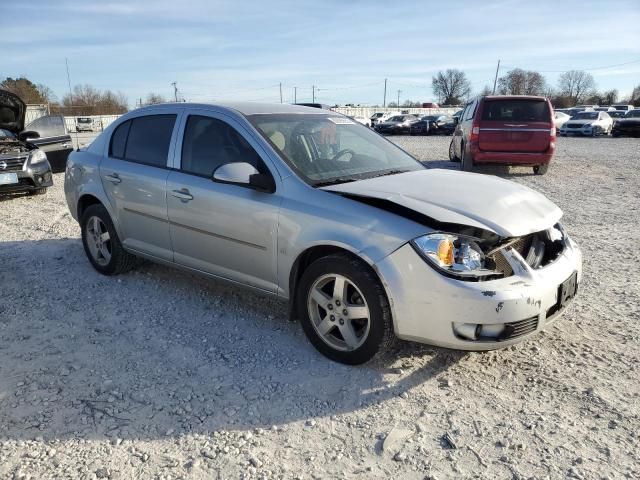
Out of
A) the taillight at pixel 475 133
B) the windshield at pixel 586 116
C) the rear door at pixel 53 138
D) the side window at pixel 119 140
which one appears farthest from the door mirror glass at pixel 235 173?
the windshield at pixel 586 116

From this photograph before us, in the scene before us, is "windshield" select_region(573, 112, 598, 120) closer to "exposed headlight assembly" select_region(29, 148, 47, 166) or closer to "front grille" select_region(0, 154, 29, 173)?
"exposed headlight assembly" select_region(29, 148, 47, 166)

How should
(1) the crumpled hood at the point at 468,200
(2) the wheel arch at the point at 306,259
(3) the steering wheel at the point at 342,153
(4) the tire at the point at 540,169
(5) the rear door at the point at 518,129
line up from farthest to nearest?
(4) the tire at the point at 540,169 < (5) the rear door at the point at 518,129 < (3) the steering wheel at the point at 342,153 < (2) the wheel arch at the point at 306,259 < (1) the crumpled hood at the point at 468,200

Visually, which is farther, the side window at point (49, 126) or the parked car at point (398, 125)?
the parked car at point (398, 125)

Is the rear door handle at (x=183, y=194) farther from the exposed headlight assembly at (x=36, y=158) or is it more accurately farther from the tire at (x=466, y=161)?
the tire at (x=466, y=161)

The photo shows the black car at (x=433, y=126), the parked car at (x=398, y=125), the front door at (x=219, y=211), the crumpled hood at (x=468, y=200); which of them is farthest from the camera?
the parked car at (x=398, y=125)

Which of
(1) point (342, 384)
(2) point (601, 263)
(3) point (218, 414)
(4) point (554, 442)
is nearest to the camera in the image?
(4) point (554, 442)

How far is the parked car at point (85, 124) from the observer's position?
39963 mm

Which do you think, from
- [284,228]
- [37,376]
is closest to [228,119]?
[284,228]

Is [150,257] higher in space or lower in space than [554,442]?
higher

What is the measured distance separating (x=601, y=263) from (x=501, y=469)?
12.0ft

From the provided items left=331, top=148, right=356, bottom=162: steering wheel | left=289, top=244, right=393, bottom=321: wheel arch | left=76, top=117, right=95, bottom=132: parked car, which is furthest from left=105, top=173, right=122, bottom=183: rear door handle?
left=76, top=117, right=95, bottom=132: parked car

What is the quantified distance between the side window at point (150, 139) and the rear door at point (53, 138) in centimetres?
752

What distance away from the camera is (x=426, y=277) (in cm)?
291

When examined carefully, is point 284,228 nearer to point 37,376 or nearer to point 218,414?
point 218,414
